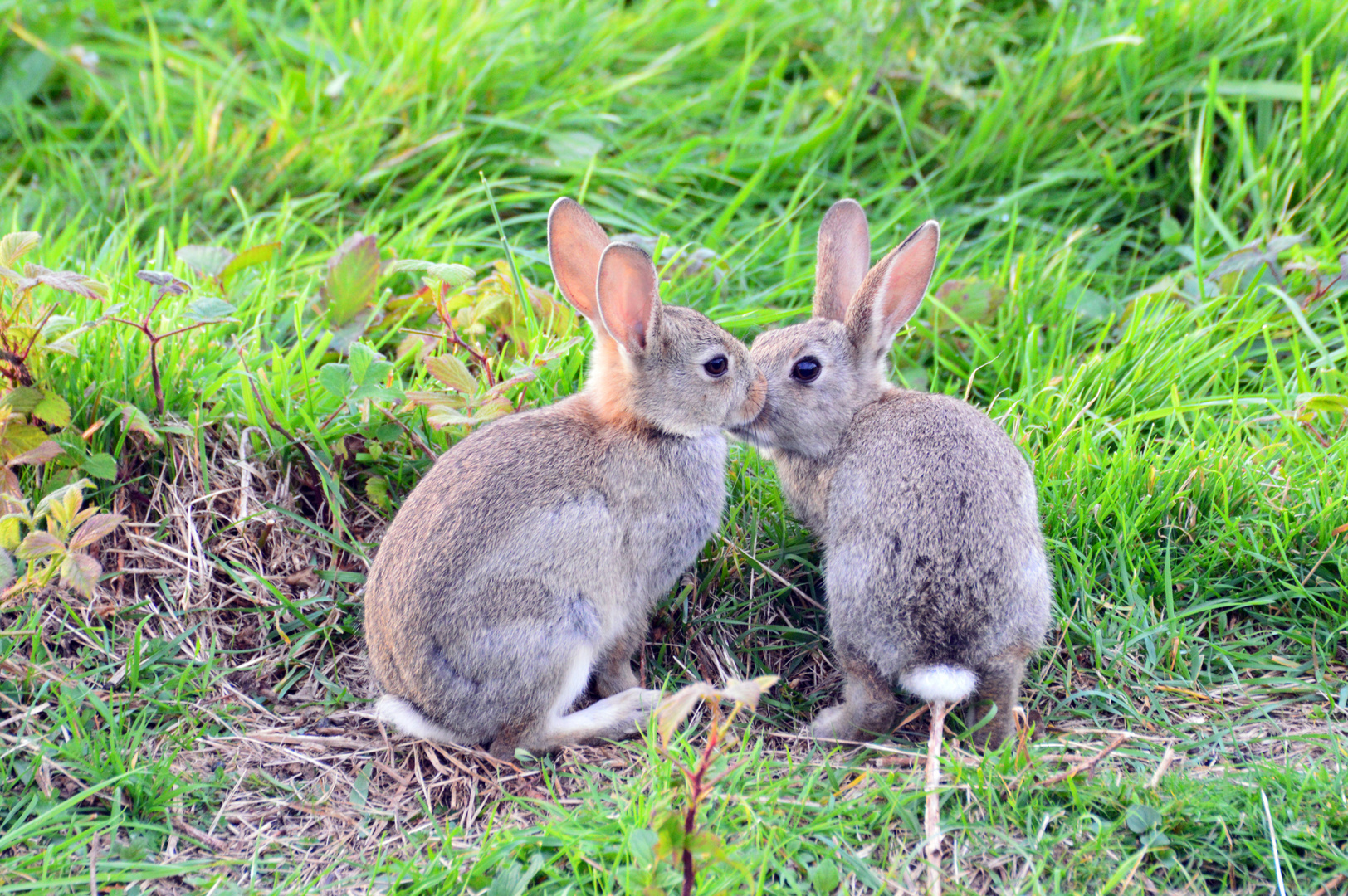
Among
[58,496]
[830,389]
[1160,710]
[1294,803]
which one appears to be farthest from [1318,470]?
[58,496]

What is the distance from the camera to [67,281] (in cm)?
366

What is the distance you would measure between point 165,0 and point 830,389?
4647 mm

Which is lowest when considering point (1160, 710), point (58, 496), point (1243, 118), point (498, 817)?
point (498, 817)

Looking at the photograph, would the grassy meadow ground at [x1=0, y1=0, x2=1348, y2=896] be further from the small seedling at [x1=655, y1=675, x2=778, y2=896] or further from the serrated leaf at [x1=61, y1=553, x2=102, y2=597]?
the serrated leaf at [x1=61, y1=553, x2=102, y2=597]

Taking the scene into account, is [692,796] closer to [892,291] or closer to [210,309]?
[892,291]

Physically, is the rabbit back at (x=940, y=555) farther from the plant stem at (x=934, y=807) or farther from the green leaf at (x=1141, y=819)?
the green leaf at (x=1141, y=819)

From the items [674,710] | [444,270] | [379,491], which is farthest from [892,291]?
[674,710]

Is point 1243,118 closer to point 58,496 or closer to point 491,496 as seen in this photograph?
point 491,496

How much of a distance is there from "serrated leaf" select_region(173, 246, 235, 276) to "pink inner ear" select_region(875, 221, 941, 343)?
2.52 m

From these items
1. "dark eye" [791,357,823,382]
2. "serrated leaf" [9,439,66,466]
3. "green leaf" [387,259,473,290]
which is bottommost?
"serrated leaf" [9,439,66,466]

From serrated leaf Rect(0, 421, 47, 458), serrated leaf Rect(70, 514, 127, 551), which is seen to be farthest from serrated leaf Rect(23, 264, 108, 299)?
serrated leaf Rect(70, 514, 127, 551)

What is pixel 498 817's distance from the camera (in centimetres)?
345

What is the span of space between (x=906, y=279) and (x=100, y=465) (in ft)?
9.41

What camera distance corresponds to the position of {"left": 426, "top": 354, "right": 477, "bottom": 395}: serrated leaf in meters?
3.96
